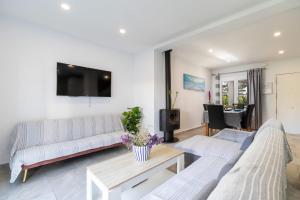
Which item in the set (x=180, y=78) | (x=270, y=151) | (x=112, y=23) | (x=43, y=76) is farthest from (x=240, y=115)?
(x=43, y=76)

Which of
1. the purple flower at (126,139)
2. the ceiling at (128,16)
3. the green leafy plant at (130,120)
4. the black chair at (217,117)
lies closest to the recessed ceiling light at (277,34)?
the ceiling at (128,16)

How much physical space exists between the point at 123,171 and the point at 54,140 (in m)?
1.89

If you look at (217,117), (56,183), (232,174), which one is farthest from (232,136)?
(56,183)

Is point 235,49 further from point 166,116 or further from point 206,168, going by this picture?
point 206,168

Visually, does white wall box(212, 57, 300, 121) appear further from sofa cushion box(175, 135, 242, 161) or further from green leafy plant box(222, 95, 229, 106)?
sofa cushion box(175, 135, 242, 161)

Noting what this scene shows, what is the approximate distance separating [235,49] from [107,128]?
3915 millimetres

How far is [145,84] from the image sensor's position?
400cm

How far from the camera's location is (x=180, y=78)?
491cm

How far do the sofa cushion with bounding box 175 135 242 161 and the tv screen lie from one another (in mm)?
2299

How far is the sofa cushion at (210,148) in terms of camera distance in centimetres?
186

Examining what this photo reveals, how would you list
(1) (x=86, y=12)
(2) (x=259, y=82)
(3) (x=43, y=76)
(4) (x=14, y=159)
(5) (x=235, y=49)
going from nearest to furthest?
(4) (x=14, y=159)
(1) (x=86, y=12)
(3) (x=43, y=76)
(5) (x=235, y=49)
(2) (x=259, y=82)

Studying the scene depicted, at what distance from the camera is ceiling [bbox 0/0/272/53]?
210cm

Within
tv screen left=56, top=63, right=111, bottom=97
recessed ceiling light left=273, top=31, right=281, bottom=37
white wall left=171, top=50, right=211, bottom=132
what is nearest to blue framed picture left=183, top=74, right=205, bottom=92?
white wall left=171, top=50, right=211, bottom=132

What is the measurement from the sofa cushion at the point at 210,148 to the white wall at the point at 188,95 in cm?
254
